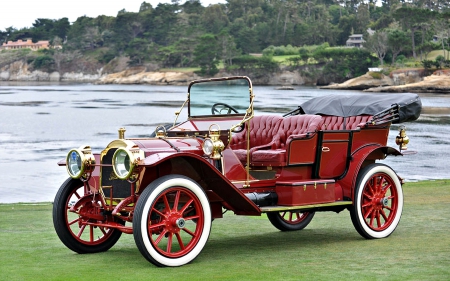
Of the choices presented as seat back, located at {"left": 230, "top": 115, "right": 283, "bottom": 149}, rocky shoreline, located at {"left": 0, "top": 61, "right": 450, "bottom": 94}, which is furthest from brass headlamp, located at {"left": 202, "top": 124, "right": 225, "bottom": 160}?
rocky shoreline, located at {"left": 0, "top": 61, "right": 450, "bottom": 94}

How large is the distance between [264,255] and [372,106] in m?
2.92

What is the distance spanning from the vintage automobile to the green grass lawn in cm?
27

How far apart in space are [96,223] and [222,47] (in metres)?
158

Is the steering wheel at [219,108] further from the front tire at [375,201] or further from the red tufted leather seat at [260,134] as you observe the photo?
the front tire at [375,201]

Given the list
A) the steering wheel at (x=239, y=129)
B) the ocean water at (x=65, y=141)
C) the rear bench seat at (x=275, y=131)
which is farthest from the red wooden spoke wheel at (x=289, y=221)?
the ocean water at (x=65, y=141)

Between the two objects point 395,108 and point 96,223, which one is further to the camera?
point 395,108

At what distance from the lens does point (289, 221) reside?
31.8 ft

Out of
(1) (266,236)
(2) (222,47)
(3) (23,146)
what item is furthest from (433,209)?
(2) (222,47)

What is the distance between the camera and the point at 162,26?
19012 cm

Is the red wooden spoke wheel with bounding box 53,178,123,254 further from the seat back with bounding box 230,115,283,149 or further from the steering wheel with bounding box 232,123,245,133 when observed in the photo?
the seat back with bounding box 230,115,283,149

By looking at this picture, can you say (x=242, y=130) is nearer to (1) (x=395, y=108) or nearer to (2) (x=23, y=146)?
(1) (x=395, y=108)

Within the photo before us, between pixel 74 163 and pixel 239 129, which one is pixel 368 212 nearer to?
pixel 239 129

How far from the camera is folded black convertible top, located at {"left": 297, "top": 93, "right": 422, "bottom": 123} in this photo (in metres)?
9.45

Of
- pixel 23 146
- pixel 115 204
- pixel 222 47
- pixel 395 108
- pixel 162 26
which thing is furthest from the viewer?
pixel 162 26
